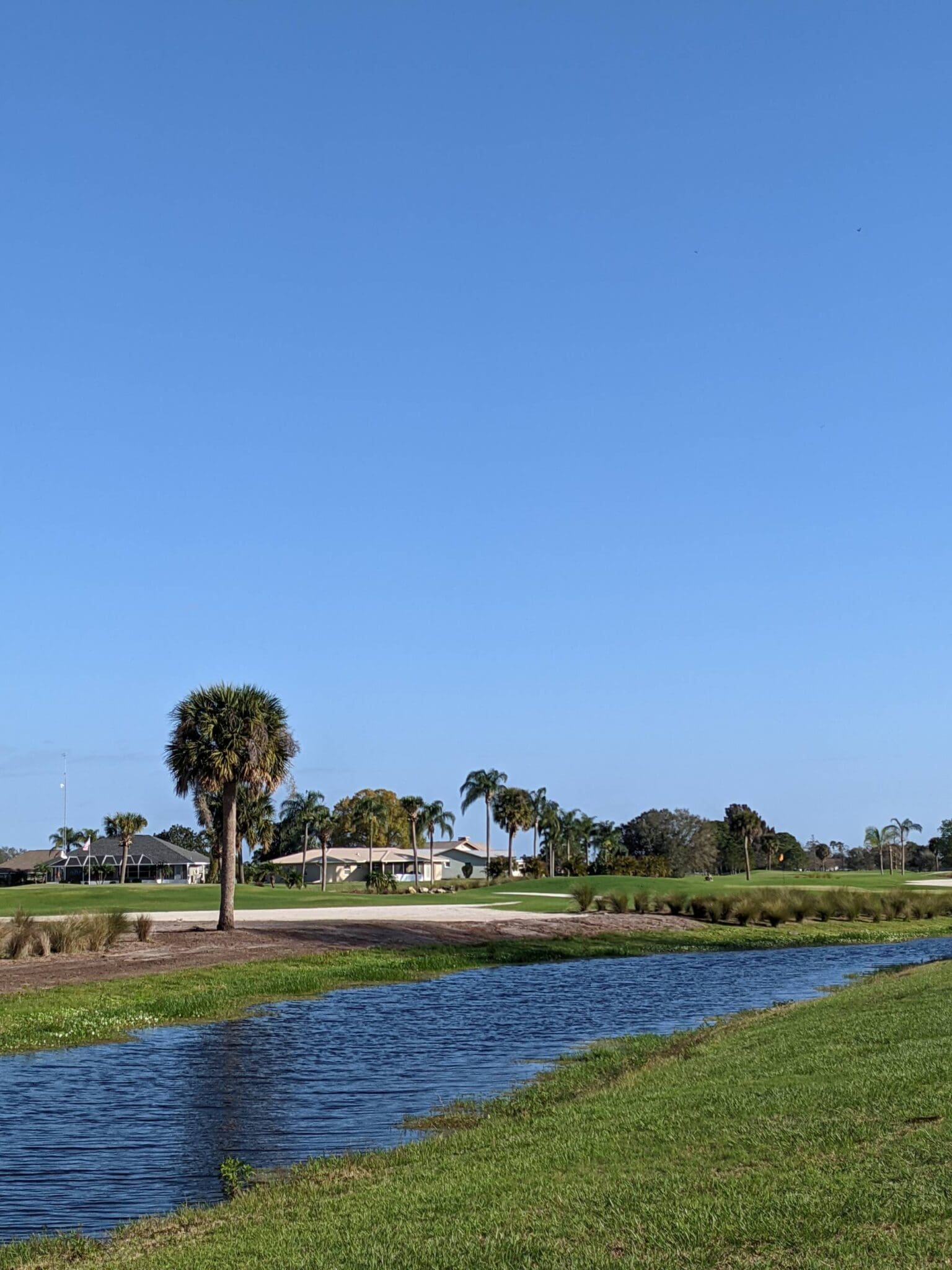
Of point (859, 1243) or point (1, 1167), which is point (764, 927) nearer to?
point (1, 1167)

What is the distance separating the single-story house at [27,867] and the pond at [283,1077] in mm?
106502

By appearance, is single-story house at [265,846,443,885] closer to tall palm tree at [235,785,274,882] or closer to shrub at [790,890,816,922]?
tall palm tree at [235,785,274,882]

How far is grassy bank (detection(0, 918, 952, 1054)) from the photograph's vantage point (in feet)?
85.5

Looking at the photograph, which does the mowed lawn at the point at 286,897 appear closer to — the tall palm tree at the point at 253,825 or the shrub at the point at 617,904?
the shrub at the point at 617,904

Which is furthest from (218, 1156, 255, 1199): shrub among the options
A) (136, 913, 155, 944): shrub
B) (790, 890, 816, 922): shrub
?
(790, 890, 816, 922): shrub

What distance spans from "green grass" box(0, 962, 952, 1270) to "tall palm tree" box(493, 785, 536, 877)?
117 metres

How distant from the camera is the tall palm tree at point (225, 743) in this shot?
43.5 meters

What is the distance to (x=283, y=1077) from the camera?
21062mm

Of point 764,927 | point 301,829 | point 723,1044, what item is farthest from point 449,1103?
point 301,829

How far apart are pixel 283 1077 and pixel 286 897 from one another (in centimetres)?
5681

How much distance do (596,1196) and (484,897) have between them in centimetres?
7031

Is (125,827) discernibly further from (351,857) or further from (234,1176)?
(234,1176)

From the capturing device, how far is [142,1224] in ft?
39.3

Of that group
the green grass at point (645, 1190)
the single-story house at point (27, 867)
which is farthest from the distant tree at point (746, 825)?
the green grass at point (645, 1190)
